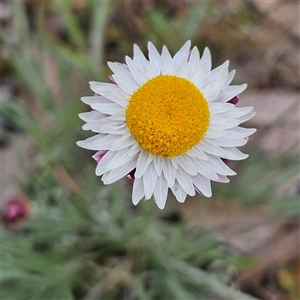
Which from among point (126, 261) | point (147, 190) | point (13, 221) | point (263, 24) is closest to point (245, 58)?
point (263, 24)

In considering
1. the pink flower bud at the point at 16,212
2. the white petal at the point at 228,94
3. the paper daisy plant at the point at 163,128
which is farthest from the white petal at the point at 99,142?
the pink flower bud at the point at 16,212

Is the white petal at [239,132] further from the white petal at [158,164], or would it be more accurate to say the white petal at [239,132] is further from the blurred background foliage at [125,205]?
the blurred background foliage at [125,205]

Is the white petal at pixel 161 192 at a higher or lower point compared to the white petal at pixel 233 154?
lower

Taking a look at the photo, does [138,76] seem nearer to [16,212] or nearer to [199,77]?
[199,77]

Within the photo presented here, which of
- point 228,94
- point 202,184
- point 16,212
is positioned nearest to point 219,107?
point 228,94

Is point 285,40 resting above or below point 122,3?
below

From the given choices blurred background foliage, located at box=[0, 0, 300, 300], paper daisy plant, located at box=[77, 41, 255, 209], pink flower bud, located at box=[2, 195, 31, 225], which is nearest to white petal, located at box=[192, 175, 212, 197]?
paper daisy plant, located at box=[77, 41, 255, 209]

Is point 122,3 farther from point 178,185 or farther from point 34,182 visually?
point 178,185
